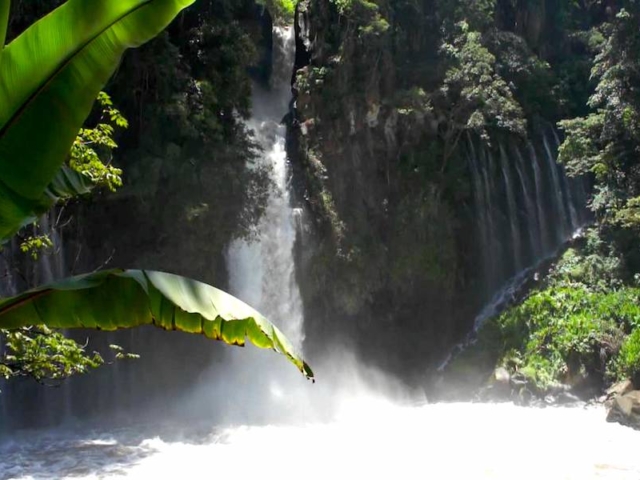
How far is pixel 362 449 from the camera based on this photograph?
1380 cm

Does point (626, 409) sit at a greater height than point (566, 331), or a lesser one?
lesser

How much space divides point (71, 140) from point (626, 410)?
14.1m

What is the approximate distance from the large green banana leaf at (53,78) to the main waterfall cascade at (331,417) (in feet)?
31.7

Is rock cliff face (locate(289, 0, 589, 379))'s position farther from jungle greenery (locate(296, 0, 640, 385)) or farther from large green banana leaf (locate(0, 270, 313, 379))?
large green banana leaf (locate(0, 270, 313, 379))

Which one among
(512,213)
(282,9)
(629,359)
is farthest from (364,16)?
(629,359)

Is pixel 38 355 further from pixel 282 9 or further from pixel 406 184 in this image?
pixel 282 9

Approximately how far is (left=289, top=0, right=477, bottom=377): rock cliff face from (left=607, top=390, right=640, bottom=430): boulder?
7514 millimetres

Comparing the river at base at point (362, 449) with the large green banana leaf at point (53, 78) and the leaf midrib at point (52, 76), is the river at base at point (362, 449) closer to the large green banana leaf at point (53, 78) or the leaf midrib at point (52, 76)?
the large green banana leaf at point (53, 78)

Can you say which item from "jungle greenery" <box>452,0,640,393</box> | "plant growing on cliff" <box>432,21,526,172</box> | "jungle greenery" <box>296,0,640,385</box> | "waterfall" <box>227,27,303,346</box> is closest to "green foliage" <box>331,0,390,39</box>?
"jungle greenery" <box>296,0,640,385</box>

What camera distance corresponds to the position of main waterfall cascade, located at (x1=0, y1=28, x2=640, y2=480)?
1258 cm

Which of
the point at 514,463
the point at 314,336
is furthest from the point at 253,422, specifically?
the point at 514,463

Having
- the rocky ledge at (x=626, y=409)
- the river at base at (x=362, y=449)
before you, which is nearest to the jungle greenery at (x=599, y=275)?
the river at base at (x=362, y=449)

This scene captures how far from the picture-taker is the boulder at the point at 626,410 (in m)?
14.5

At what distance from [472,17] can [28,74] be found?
24.0 metres
